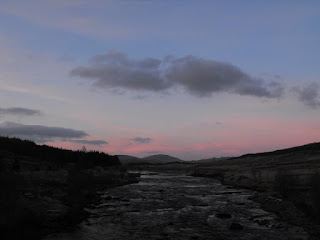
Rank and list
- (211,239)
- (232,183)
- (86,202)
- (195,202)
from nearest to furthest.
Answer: (211,239), (86,202), (195,202), (232,183)

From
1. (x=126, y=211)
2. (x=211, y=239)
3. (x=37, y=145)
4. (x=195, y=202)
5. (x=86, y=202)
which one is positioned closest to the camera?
(x=211, y=239)

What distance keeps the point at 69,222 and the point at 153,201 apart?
21.5 meters

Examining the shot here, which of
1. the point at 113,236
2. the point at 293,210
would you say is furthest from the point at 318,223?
the point at 113,236

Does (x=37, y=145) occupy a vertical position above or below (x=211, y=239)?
above

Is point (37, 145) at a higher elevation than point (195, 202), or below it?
higher

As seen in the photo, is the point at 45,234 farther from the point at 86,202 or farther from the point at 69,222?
the point at 86,202

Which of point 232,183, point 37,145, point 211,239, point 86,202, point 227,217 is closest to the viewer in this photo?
point 211,239

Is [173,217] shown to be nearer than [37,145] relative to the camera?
Yes

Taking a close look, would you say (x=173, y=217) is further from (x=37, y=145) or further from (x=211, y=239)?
(x=37, y=145)

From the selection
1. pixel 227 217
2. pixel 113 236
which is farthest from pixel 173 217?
pixel 113 236

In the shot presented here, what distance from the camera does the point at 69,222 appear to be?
33188mm

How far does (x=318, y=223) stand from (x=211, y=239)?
12385 mm

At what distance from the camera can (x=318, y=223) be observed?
3234 centimetres

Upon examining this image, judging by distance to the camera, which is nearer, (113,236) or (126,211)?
(113,236)
